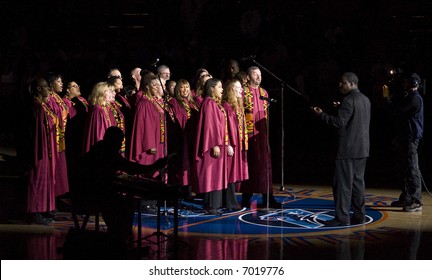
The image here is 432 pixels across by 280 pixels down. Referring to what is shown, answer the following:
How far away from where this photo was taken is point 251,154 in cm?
1251

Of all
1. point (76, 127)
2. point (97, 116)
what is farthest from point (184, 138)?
point (97, 116)

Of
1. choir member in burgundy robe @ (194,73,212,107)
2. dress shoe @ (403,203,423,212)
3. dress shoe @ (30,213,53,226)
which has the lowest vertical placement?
dress shoe @ (30,213,53,226)

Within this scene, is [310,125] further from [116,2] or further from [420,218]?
[420,218]

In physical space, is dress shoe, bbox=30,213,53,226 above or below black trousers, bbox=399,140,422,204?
below

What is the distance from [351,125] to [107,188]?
337cm

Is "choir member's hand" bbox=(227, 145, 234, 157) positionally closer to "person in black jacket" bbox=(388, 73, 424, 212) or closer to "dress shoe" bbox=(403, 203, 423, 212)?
"person in black jacket" bbox=(388, 73, 424, 212)

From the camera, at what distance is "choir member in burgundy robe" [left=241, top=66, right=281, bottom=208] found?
1229 centimetres

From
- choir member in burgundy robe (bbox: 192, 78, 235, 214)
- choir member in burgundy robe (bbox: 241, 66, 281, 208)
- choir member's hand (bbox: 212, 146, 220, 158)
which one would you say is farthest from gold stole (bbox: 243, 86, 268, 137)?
choir member's hand (bbox: 212, 146, 220, 158)

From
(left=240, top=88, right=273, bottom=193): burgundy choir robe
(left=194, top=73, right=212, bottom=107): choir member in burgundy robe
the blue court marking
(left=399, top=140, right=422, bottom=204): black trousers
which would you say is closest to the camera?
the blue court marking

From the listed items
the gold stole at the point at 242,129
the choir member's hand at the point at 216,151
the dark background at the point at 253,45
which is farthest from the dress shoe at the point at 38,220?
the dark background at the point at 253,45

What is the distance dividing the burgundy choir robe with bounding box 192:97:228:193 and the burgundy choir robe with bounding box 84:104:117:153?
51.2 inches

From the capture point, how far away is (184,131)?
12516 mm

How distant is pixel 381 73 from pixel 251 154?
6.94 m

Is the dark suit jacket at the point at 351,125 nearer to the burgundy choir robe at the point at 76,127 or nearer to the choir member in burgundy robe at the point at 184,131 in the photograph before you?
the choir member in burgundy robe at the point at 184,131
